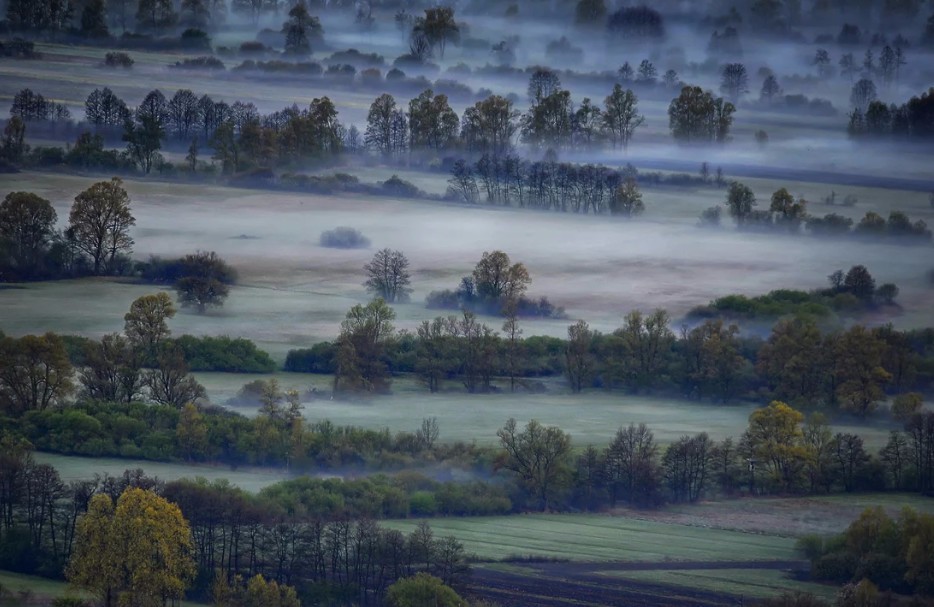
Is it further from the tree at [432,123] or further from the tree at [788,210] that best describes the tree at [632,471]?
the tree at [432,123]

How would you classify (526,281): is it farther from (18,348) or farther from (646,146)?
(18,348)

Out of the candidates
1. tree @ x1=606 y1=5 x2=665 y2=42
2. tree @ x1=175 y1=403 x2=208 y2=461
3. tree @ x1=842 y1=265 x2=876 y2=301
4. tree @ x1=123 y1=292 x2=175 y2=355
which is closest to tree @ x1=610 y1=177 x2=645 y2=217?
tree @ x1=606 y1=5 x2=665 y2=42

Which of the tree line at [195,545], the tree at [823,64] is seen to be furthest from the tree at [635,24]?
the tree line at [195,545]

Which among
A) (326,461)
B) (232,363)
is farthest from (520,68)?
(326,461)

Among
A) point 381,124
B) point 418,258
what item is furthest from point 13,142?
point 418,258

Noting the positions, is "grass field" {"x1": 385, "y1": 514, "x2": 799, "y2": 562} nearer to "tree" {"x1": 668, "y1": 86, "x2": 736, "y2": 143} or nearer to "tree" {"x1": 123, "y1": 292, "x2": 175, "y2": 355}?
"tree" {"x1": 123, "y1": 292, "x2": 175, "y2": 355}

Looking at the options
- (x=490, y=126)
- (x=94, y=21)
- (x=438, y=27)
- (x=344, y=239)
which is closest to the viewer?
(x=344, y=239)

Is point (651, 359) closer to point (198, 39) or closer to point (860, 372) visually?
point (860, 372)
